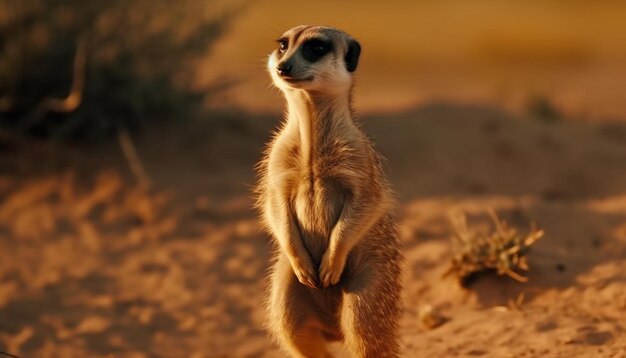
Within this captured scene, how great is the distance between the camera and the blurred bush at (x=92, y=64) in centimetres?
670

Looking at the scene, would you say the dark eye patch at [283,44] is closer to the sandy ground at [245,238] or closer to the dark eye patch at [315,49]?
the dark eye patch at [315,49]

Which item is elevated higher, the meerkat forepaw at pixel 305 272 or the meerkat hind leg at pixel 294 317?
the meerkat forepaw at pixel 305 272

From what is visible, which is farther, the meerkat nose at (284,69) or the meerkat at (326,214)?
the meerkat at (326,214)

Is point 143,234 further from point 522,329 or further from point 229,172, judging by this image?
point 522,329

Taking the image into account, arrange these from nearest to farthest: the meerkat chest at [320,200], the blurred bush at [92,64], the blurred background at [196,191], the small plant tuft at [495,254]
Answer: the meerkat chest at [320,200] < the small plant tuft at [495,254] < the blurred background at [196,191] < the blurred bush at [92,64]

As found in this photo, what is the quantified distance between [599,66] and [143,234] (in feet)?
24.6

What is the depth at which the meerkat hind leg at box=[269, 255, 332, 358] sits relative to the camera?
A: 3.60 meters

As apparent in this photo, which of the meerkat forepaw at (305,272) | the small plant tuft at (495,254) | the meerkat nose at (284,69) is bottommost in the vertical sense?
the small plant tuft at (495,254)

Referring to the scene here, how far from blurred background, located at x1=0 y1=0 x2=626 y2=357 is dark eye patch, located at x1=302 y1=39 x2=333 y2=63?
0.86 metres

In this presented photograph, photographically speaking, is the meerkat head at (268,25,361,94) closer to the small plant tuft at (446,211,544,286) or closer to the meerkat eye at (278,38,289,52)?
the meerkat eye at (278,38,289,52)

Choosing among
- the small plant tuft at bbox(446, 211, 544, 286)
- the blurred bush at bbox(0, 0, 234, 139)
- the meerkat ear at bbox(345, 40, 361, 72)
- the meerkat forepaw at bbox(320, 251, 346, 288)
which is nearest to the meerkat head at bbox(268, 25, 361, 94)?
the meerkat ear at bbox(345, 40, 361, 72)

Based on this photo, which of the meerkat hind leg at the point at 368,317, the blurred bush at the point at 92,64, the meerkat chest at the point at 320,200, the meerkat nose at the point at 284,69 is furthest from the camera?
the blurred bush at the point at 92,64

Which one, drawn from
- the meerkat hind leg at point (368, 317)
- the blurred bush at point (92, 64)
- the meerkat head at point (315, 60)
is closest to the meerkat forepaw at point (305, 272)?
the meerkat hind leg at point (368, 317)

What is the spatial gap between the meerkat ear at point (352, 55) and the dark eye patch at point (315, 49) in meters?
0.11
